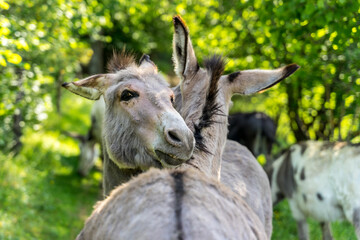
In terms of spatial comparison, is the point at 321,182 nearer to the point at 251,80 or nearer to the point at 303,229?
the point at 303,229

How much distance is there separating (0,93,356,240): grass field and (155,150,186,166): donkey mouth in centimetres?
320

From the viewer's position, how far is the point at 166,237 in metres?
1.92

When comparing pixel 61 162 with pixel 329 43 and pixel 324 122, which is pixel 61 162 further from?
pixel 329 43

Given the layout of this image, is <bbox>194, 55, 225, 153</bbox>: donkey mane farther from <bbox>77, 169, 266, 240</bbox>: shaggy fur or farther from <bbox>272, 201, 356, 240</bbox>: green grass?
<bbox>272, 201, 356, 240</bbox>: green grass

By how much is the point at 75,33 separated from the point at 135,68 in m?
5.11

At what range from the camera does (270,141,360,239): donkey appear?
5555 millimetres

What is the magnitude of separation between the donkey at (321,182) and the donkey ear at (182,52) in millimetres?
2909

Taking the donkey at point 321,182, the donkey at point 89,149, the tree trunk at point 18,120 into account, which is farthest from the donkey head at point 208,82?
the donkey at point 89,149

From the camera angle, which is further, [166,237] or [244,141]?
[244,141]

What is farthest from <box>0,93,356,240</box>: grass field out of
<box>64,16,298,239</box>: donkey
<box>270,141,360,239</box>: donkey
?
<box>64,16,298,239</box>: donkey

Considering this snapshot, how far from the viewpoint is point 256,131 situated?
845 cm

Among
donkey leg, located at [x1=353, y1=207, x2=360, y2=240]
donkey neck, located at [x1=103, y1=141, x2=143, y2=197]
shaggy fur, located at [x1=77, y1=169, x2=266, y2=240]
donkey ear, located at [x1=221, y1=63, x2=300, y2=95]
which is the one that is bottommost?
donkey leg, located at [x1=353, y1=207, x2=360, y2=240]

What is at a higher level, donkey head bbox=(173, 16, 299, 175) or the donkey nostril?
donkey head bbox=(173, 16, 299, 175)

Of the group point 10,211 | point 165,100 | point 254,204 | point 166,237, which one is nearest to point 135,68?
point 165,100
